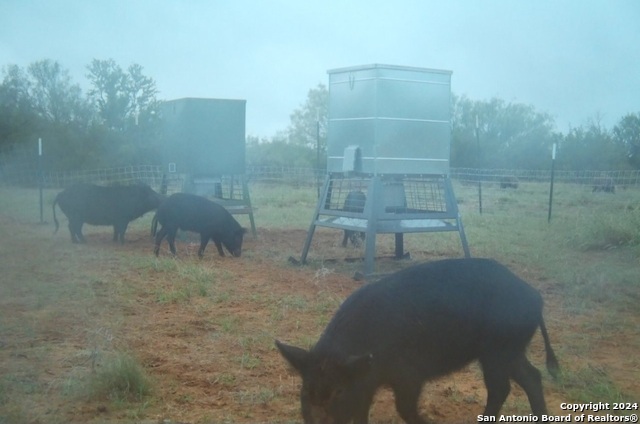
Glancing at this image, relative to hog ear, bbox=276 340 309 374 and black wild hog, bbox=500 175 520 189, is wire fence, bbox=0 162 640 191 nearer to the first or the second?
black wild hog, bbox=500 175 520 189

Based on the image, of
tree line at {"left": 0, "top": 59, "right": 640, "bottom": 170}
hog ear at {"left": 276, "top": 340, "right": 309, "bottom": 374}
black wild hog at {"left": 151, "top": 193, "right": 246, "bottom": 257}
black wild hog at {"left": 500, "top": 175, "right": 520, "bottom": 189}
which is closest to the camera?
hog ear at {"left": 276, "top": 340, "right": 309, "bottom": 374}


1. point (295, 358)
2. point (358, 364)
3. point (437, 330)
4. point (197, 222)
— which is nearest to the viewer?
point (358, 364)

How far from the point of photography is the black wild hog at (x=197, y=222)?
448 inches

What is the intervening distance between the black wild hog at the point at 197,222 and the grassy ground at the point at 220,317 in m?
0.32

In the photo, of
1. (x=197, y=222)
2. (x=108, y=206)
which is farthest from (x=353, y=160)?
(x=108, y=206)

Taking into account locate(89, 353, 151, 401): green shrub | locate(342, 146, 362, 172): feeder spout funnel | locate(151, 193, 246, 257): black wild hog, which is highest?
locate(342, 146, 362, 172): feeder spout funnel

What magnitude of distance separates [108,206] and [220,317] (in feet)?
22.2

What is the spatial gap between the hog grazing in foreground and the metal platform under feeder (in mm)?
4456

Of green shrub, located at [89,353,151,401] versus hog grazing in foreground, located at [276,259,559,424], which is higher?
hog grazing in foreground, located at [276,259,559,424]

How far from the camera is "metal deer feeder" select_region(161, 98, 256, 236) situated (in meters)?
11.1

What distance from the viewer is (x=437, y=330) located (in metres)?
3.96

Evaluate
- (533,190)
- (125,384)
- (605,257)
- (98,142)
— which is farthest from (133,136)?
(533,190)

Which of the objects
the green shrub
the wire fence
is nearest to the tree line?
the wire fence

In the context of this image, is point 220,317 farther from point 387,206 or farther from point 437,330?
point 387,206
